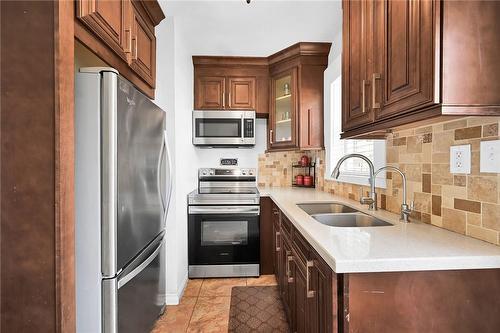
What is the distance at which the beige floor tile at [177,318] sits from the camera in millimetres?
1881

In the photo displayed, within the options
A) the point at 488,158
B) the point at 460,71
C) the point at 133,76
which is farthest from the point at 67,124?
the point at 488,158

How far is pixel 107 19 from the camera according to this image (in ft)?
4.05

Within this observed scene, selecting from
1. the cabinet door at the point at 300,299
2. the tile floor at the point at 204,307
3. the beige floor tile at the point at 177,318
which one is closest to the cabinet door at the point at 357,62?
the cabinet door at the point at 300,299

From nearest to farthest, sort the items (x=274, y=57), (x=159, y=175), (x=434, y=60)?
(x=434, y=60) < (x=159, y=175) < (x=274, y=57)

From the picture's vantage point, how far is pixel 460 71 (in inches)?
32.4

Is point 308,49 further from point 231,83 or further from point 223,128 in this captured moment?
point 223,128

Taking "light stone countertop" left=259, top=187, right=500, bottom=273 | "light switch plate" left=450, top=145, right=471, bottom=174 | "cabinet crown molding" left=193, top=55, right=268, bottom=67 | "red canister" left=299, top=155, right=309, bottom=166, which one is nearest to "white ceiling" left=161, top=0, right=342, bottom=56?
"cabinet crown molding" left=193, top=55, right=268, bottom=67

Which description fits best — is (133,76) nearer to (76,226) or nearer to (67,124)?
(67,124)

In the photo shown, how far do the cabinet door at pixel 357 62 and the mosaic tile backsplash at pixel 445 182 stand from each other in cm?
32

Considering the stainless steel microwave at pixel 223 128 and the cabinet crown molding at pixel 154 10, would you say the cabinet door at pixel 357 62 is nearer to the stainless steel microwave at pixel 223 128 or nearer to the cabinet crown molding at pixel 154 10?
the cabinet crown molding at pixel 154 10

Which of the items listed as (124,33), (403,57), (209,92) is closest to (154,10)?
(124,33)

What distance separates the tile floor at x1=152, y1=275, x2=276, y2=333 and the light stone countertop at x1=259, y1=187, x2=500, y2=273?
128cm

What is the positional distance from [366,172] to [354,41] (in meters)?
1.05

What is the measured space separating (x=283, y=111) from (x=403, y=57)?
1992 millimetres
